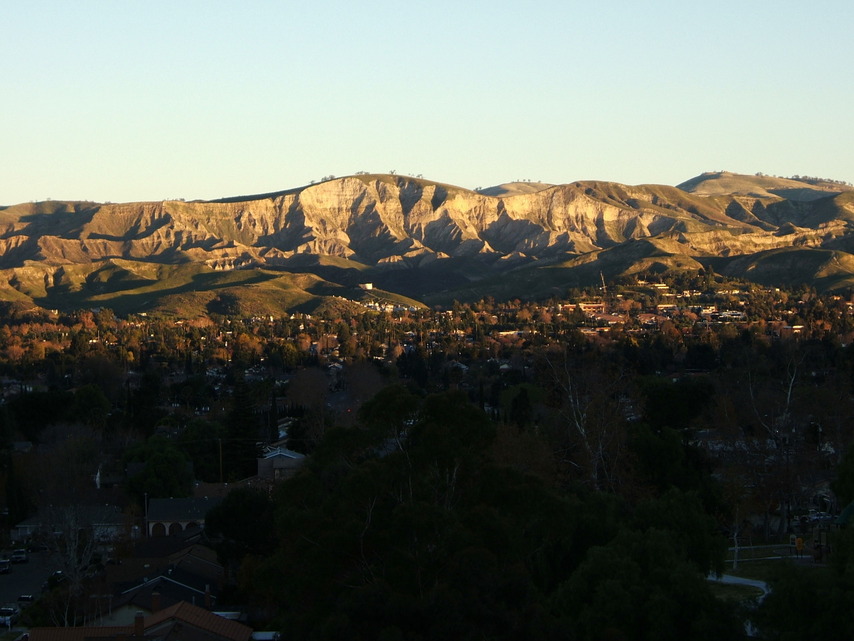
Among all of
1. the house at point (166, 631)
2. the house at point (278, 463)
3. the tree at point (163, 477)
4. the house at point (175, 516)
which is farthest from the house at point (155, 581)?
the house at point (278, 463)

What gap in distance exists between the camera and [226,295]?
637 ft

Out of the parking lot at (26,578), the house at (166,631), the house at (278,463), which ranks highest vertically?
the house at (166,631)

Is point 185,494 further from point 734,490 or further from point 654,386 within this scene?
point 734,490

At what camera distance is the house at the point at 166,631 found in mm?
33094

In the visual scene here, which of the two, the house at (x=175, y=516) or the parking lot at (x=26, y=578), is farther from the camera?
the house at (x=175, y=516)

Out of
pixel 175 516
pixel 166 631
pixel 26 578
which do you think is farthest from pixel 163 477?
pixel 166 631

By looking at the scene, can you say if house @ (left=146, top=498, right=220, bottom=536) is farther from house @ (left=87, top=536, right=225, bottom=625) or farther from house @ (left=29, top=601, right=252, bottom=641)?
house @ (left=29, top=601, right=252, bottom=641)

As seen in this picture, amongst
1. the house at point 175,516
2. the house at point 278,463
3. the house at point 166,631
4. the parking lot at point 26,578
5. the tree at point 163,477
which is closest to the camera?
the house at point 166,631

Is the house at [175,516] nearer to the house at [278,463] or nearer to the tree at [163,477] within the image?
the tree at [163,477]

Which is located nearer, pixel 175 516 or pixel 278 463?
pixel 175 516

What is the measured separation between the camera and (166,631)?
33281 mm

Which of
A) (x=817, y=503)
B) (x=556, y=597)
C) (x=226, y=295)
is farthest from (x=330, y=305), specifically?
(x=556, y=597)

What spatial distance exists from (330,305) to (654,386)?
125696mm

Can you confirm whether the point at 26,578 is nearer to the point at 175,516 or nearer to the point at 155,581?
the point at 175,516
